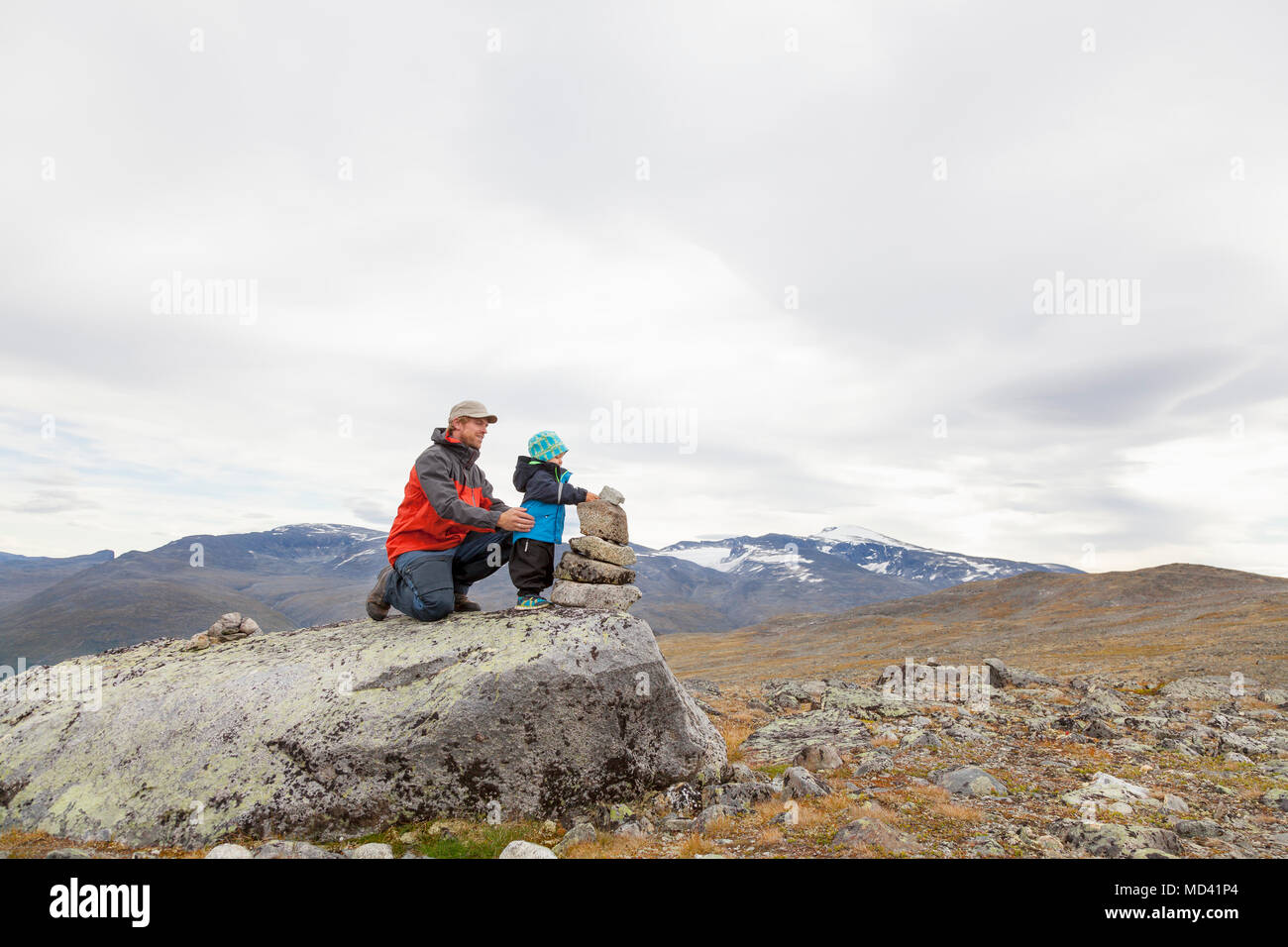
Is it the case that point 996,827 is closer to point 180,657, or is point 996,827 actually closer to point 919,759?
point 919,759

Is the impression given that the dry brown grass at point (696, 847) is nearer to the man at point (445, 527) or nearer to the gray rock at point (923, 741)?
the man at point (445, 527)

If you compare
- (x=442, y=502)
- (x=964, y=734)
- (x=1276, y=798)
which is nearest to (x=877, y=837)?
(x=964, y=734)

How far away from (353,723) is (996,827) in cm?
952

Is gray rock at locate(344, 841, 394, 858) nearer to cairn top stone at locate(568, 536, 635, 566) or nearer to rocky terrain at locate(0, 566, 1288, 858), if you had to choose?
rocky terrain at locate(0, 566, 1288, 858)

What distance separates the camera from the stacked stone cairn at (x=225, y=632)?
12703mm

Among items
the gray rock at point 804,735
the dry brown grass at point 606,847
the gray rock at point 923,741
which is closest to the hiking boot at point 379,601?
the dry brown grass at point 606,847

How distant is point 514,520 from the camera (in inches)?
416

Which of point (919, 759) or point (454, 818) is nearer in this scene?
point (454, 818)

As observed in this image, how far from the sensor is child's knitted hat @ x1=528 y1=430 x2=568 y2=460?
37.7ft

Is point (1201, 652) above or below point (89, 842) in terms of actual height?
below
